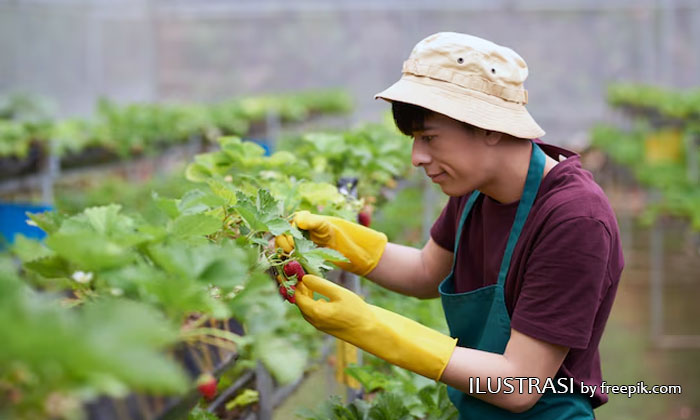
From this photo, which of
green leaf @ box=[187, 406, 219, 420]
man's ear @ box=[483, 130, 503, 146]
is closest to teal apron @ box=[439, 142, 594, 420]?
man's ear @ box=[483, 130, 503, 146]

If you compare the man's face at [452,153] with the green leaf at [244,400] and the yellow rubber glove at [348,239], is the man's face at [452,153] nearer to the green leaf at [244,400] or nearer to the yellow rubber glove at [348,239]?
the yellow rubber glove at [348,239]

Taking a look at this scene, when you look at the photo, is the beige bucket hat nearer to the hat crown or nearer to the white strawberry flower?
the hat crown

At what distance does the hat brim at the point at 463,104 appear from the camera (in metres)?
1.51

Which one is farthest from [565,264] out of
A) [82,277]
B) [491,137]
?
[82,277]

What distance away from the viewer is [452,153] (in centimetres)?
157

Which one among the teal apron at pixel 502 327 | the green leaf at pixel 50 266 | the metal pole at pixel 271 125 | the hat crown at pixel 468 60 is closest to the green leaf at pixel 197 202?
the green leaf at pixel 50 266

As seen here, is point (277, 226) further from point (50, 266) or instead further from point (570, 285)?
point (570, 285)

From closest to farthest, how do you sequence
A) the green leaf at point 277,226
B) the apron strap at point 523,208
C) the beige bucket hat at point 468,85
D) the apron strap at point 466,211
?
1. the green leaf at point 277,226
2. the beige bucket hat at point 468,85
3. the apron strap at point 523,208
4. the apron strap at point 466,211

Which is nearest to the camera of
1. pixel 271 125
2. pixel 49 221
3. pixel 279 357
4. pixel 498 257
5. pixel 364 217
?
pixel 279 357

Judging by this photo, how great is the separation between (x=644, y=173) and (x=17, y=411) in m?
6.06

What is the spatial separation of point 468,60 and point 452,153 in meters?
0.18

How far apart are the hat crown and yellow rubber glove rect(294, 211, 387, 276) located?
1.27 feet

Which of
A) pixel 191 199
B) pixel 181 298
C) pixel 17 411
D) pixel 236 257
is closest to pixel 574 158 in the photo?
pixel 191 199

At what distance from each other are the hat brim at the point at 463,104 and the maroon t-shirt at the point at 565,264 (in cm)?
15
